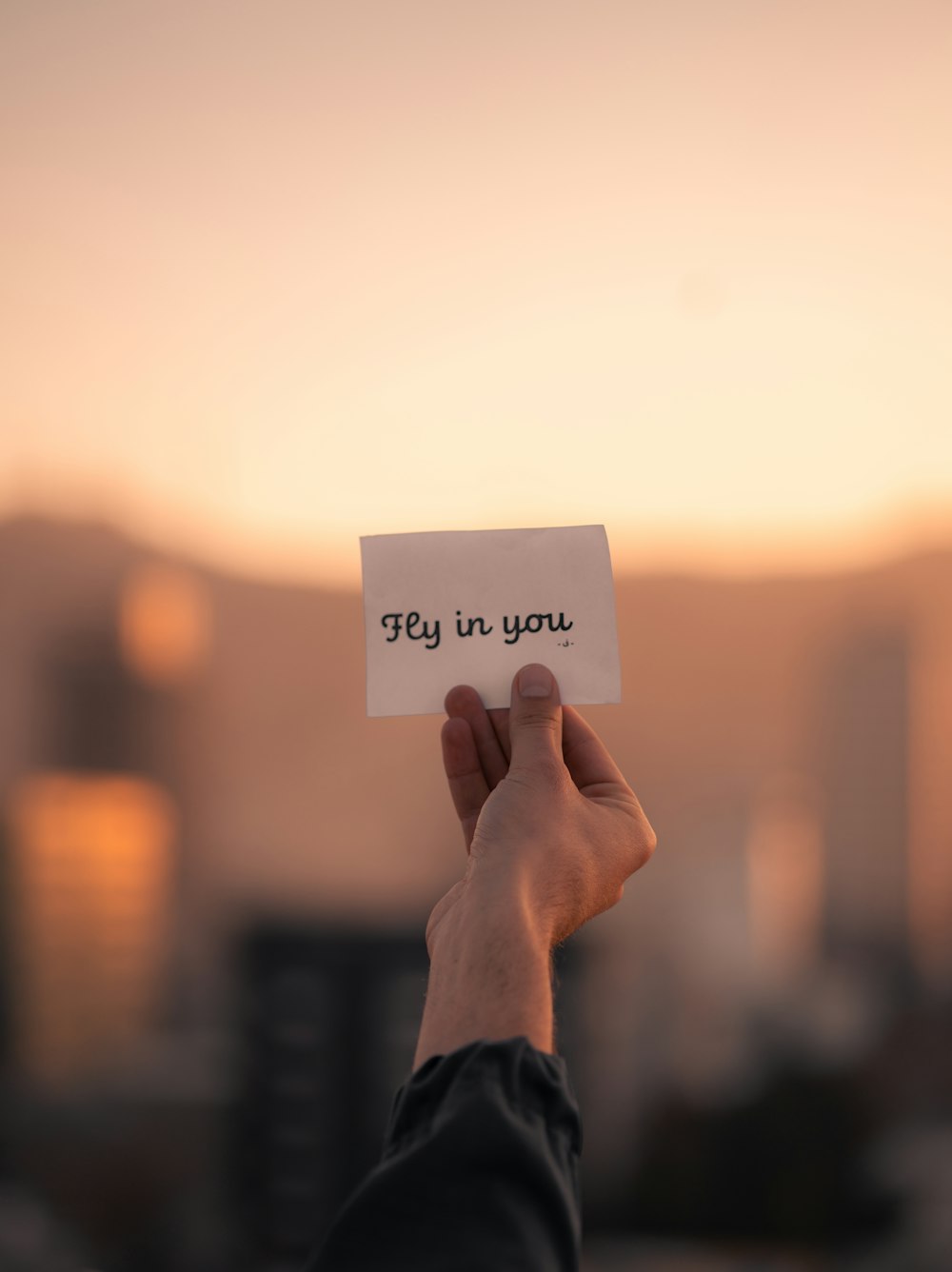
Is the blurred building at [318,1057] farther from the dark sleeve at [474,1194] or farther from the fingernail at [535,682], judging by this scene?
the dark sleeve at [474,1194]

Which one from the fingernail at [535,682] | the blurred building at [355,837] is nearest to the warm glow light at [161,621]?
the blurred building at [355,837]

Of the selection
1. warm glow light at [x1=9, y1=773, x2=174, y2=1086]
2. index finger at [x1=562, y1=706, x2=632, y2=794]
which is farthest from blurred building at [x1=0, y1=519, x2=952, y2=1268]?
index finger at [x1=562, y1=706, x2=632, y2=794]

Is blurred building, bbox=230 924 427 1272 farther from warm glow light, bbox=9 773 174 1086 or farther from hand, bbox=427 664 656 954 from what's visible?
hand, bbox=427 664 656 954

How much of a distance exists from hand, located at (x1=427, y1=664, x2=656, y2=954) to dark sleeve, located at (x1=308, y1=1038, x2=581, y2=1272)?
283 millimetres

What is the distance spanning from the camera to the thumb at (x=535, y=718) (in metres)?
1.71

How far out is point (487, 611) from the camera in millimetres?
1758

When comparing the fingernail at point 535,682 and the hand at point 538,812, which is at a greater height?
the fingernail at point 535,682

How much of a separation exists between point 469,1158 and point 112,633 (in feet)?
365

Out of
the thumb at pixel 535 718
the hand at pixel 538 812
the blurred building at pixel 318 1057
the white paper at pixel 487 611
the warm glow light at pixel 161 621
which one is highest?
the warm glow light at pixel 161 621

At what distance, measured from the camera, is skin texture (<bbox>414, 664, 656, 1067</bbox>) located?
56.6 inches

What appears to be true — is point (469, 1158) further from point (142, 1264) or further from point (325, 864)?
point (325, 864)

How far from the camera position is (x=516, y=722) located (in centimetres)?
173

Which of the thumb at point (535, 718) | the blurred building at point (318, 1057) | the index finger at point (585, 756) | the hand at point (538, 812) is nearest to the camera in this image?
the hand at point (538, 812)

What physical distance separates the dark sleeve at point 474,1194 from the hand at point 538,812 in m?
0.28
